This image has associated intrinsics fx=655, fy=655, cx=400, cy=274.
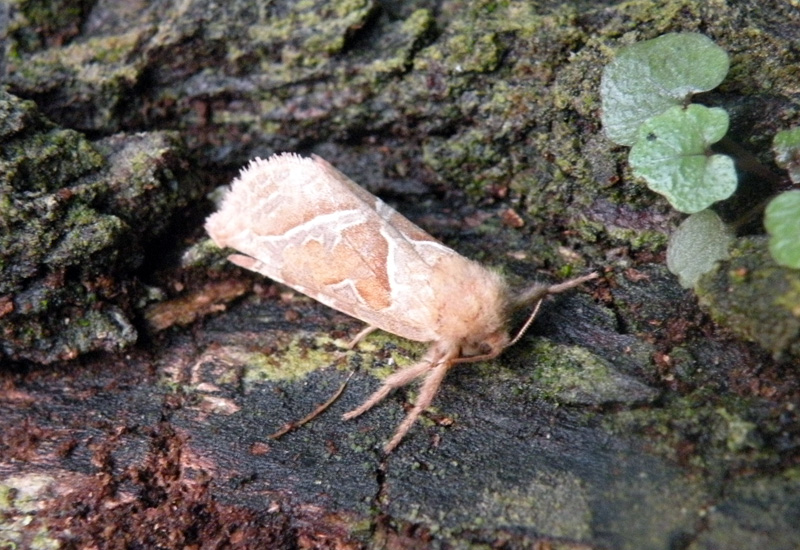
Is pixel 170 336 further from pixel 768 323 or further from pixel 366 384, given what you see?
pixel 768 323

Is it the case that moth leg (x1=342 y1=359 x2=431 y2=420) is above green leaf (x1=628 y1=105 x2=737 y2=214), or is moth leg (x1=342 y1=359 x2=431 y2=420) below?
below

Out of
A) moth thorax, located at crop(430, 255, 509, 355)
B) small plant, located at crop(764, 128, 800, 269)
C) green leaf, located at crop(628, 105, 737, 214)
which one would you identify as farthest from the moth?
small plant, located at crop(764, 128, 800, 269)

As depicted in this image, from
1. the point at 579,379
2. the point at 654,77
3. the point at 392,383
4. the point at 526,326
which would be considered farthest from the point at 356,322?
the point at 654,77

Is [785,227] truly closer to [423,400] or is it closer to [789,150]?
[789,150]

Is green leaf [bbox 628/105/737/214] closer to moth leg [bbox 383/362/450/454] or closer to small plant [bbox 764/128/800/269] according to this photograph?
small plant [bbox 764/128/800/269]

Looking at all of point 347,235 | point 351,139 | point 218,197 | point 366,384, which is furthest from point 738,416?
point 218,197

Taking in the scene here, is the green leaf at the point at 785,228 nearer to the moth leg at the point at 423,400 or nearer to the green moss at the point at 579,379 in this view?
the green moss at the point at 579,379

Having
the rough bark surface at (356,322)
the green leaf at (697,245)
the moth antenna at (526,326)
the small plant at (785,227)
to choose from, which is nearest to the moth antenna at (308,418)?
the rough bark surface at (356,322)
